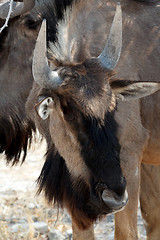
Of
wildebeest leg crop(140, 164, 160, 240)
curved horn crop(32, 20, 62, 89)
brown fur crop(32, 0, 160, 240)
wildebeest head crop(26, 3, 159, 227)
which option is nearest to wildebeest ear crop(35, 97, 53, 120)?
wildebeest head crop(26, 3, 159, 227)

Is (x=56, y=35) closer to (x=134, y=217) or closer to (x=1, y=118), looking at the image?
(x=1, y=118)

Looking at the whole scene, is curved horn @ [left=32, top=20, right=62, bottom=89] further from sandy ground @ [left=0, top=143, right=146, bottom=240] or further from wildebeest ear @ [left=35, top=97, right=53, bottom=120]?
sandy ground @ [left=0, top=143, right=146, bottom=240]

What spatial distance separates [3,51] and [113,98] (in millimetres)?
1594

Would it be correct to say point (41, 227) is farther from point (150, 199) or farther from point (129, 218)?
point (129, 218)

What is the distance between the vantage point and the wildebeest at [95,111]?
4207 millimetres

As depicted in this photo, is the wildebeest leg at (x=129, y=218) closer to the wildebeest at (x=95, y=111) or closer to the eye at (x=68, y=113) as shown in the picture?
the wildebeest at (x=95, y=111)

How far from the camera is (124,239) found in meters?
5.20

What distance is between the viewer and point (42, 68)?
4.12 metres

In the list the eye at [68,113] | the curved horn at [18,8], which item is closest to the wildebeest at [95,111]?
the eye at [68,113]

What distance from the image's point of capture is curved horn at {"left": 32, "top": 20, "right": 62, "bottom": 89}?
4023 mm

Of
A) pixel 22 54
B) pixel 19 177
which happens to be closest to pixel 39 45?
pixel 22 54

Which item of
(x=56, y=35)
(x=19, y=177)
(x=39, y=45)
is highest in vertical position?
(x=39, y=45)

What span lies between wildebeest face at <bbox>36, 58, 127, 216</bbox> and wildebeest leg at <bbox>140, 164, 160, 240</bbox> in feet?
5.86

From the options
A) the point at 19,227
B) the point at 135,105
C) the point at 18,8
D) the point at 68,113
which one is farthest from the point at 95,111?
the point at 19,227
